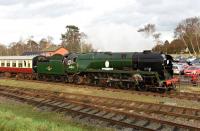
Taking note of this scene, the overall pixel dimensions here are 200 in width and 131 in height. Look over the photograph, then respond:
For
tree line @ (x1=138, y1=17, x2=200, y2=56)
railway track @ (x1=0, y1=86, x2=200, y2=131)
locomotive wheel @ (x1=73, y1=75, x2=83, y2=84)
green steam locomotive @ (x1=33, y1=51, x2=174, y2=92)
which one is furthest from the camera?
tree line @ (x1=138, y1=17, x2=200, y2=56)

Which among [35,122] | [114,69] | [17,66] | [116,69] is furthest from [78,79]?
[35,122]

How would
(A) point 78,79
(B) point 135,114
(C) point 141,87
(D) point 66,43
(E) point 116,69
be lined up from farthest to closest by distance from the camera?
(D) point 66,43 < (A) point 78,79 < (E) point 116,69 < (C) point 141,87 < (B) point 135,114

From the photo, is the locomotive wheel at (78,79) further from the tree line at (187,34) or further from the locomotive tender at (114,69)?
the tree line at (187,34)

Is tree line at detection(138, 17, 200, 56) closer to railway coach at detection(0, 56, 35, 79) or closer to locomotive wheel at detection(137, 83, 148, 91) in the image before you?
railway coach at detection(0, 56, 35, 79)

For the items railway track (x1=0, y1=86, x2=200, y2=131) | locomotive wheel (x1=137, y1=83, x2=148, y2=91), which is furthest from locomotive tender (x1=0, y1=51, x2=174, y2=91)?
railway track (x1=0, y1=86, x2=200, y2=131)

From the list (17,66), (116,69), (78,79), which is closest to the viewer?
(116,69)

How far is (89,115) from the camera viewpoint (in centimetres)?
1541

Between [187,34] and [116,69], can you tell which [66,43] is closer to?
[187,34]

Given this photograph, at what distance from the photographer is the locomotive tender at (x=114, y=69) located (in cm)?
2436

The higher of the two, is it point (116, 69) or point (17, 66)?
point (17, 66)

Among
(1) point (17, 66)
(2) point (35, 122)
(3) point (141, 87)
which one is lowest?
(2) point (35, 122)

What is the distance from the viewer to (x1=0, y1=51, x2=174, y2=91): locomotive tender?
24359 millimetres

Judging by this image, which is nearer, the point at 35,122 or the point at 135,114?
the point at 35,122

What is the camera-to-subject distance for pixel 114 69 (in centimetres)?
2750
